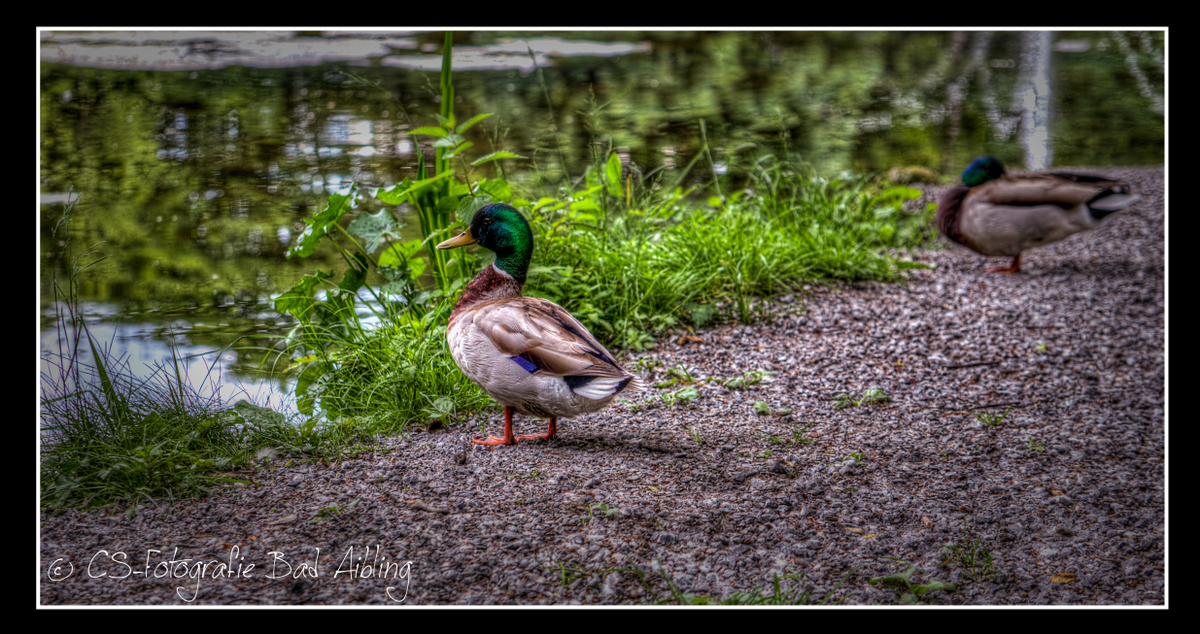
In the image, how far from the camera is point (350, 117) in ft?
14.3

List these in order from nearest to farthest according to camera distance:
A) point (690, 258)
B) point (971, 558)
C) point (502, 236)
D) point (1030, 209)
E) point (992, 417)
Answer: point (971, 558) < point (502, 236) < point (992, 417) < point (690, 258) < point (1030, 209)

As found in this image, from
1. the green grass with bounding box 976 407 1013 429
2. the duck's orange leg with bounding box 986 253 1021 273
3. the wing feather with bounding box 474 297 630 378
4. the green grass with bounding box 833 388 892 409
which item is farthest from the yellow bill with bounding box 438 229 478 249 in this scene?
the duck's orange leg with bounding box 986 253 1021 273

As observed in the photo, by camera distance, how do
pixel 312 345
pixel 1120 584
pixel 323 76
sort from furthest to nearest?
1. pixel 312 345
2. pixel 323 76
3. pixel 1120 584

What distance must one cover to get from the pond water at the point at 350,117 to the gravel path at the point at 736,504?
3.13ft

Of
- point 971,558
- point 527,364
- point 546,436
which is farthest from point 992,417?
point 527,364

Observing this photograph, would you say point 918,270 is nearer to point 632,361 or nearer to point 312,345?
point 632,361

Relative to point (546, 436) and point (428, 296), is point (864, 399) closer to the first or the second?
point (546, 436)

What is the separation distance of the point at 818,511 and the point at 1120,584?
82cm

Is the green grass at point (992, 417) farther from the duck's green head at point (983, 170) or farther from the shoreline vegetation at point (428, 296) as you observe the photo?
the duck's green head at point (983, 170)

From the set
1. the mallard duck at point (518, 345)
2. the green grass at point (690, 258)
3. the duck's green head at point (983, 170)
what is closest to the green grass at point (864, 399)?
the green grass at point (690, 258)

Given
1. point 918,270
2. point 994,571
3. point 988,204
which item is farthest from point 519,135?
point 994,571

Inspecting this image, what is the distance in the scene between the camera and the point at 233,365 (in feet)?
11.4

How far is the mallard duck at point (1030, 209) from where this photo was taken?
5031mm

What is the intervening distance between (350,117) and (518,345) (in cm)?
238
